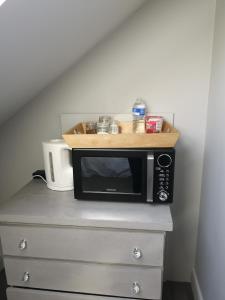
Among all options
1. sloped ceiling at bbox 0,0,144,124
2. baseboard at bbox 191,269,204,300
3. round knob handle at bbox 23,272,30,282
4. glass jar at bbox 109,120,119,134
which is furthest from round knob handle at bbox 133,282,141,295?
sloped ceiling at bbox 0,0,144,124

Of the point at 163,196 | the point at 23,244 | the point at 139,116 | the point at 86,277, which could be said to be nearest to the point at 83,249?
the point at 86,277

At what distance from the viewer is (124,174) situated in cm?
114

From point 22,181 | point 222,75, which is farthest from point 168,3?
point 22,181

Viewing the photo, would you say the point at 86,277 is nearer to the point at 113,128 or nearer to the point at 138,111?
the point at 113,128

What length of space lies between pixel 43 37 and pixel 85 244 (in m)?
0.84

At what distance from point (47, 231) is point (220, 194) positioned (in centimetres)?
77

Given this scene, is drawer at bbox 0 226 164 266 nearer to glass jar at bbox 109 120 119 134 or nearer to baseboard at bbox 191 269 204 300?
glass jar at bbox 109 120 119 134

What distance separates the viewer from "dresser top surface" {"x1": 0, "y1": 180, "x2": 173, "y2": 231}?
3.30 feet

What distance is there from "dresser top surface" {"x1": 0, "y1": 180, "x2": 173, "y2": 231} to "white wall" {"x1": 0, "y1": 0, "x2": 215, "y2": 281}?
468mm

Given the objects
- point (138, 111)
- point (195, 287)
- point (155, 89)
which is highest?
point (155, 89)

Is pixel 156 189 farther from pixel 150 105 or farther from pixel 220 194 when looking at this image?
pixel 150 105

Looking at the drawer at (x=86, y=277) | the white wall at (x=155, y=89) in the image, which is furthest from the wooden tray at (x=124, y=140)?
the drawer at (x=86, y=277)

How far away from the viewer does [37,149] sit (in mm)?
1606

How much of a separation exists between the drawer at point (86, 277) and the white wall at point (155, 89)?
589 millimetres
